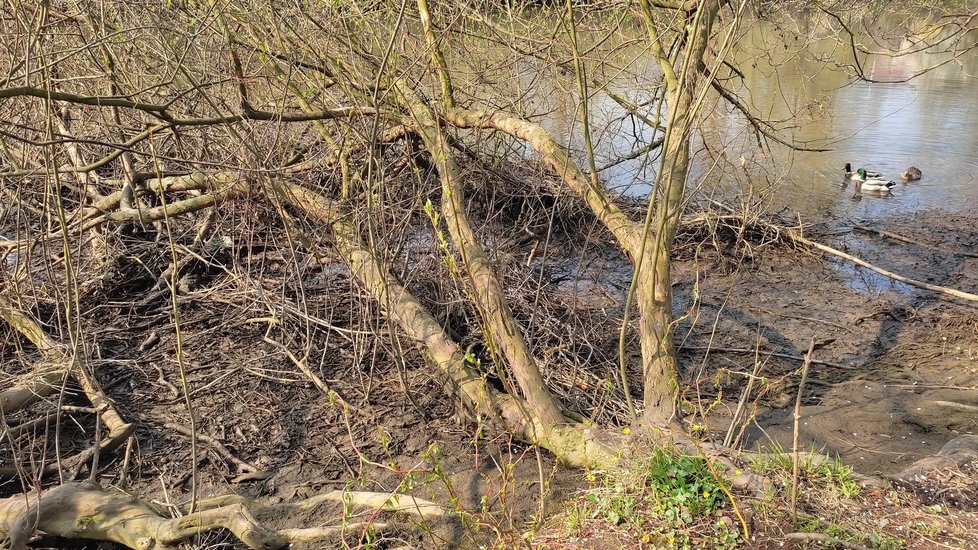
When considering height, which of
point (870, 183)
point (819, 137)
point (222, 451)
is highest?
point (819, 137)

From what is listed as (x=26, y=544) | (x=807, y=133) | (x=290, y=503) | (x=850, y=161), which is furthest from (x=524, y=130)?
(x=807, y=133)

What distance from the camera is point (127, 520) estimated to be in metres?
3.17

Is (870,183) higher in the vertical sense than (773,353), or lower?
higher

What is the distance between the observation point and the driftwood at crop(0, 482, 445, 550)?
10.1 ft

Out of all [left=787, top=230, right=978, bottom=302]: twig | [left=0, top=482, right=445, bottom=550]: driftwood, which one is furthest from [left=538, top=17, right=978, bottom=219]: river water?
[left=0, top=482, right=445, bottom=550]: driftwood

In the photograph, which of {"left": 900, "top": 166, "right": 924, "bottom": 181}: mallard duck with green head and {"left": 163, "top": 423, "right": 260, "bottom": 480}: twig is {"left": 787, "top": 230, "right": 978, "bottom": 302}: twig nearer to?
{"left": 900, "top": 166, "right": 924, "bottom": 181}: mallard duck with green head

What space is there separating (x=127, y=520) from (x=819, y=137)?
12583mm

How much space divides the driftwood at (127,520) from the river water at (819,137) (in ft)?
13.4

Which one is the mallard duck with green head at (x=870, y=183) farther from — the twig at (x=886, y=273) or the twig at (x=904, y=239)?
the twig at (x=886, y=273)

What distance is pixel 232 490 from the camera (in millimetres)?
3842

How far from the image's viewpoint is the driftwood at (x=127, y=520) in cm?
307

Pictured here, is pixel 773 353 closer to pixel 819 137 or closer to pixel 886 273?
pixel 886 273

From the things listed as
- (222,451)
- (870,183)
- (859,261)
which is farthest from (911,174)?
(222,451)

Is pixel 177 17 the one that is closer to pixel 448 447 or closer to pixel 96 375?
pixel 96 375
